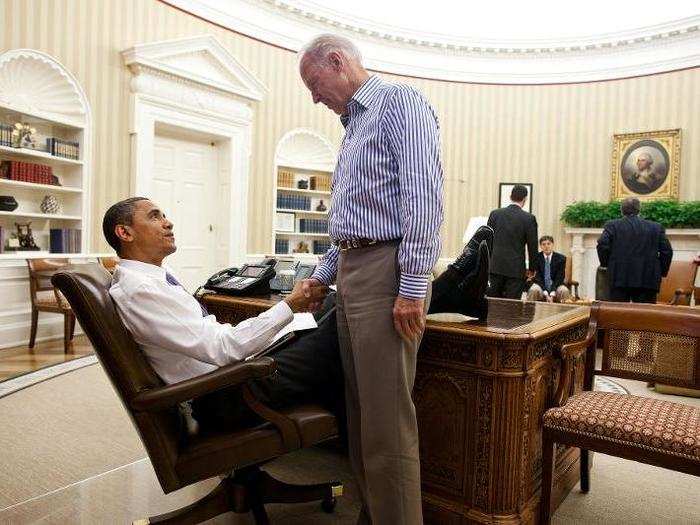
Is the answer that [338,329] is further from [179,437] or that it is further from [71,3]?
[71,3]

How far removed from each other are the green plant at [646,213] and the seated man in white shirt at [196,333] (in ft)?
25.0

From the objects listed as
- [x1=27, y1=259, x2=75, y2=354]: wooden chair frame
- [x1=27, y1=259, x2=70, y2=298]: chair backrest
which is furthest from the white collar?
[x1=27, y1=259, x2=70, y2=298]: chair backrest

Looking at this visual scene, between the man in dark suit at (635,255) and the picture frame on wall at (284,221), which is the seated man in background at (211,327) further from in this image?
the picture frame on wall at (284,221)

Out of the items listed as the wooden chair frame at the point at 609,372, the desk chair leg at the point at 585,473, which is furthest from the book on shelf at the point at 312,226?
the desk chair leg at the point at 585,473

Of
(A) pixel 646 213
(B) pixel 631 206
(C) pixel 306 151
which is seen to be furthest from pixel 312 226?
(A) pixel 646 213

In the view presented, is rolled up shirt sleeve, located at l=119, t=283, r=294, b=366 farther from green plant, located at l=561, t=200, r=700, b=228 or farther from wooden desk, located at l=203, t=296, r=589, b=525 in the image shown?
green plant, located at l=561, t=200, r=700, b=228

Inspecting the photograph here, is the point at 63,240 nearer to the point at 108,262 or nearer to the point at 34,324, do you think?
the point at 108,262

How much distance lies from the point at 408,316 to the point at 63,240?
5.24 metres

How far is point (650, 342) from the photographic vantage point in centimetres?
235

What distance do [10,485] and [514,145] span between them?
9.02m

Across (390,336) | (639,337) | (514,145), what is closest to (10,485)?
(390,336)

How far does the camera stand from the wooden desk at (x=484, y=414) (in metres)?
1.86

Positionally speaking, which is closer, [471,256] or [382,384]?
[382,384]

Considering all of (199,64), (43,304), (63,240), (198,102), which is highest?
(199,64)
